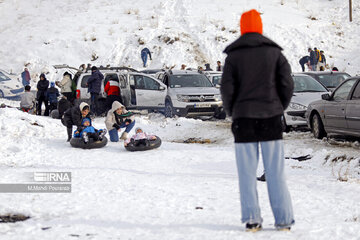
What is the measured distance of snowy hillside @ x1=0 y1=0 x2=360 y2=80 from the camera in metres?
35.0

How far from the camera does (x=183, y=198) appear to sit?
6.74m

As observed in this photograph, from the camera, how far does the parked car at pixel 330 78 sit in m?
18.2

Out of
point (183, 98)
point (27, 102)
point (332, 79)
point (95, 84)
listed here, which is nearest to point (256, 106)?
point (183, 98)

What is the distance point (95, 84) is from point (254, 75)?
14.7m

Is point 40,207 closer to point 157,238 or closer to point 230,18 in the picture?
point 157,238

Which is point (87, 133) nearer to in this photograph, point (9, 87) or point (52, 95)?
point (52, 95)

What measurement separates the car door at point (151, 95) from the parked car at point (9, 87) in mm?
8317

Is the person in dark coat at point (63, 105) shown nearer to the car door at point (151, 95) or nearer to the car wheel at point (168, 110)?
the car door at point (151, 95)

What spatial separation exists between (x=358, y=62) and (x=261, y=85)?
1222 inches

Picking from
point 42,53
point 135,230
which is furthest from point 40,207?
point 42,53

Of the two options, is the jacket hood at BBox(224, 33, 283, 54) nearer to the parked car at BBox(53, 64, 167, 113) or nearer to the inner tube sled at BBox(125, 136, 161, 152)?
the inner tube sled at BBox(125, 136, 161, 152)

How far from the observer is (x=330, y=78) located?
18422mm

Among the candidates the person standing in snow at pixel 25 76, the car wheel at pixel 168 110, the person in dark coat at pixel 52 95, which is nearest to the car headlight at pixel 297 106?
the car wheel at pixel 168 110

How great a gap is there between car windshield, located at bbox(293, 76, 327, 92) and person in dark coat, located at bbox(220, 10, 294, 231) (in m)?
10.9
